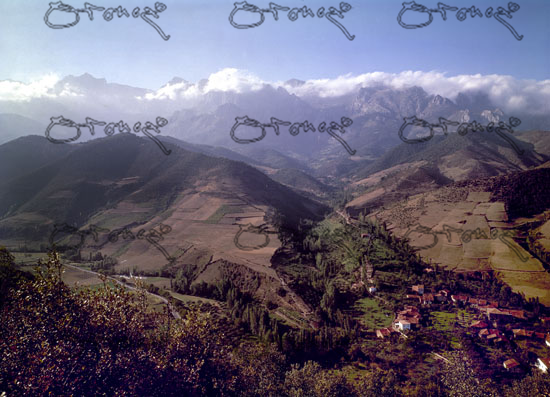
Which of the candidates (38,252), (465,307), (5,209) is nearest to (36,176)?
(5,209)

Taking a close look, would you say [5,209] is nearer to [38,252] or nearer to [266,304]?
[38,252]

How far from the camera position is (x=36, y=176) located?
5659cm

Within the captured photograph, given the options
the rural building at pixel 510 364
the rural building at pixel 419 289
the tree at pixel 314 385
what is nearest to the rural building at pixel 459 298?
the rural building at pixel 419 289

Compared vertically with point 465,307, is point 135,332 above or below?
above

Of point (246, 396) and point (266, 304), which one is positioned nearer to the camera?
point (246, 396)

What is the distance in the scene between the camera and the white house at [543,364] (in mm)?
13952

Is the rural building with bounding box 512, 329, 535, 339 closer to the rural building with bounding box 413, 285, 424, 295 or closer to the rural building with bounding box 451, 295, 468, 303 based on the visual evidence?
the rural building with bounding box 451, 295, 468, 303

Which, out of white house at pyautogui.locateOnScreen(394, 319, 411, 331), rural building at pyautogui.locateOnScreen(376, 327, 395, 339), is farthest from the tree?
white house at pyautogui.locateOnScreen(394, 319, 411, 331)

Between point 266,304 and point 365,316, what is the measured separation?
26.4ft

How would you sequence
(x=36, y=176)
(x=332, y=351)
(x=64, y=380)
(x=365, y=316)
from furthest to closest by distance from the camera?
1. (x=36, y=176)
2. (x=365, y=316)
3. (x=332, y=351)
4. (x=64, y=380)

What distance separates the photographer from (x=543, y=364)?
14062 millimetres

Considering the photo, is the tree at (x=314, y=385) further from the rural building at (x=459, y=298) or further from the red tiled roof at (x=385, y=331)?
the rural building at (x=459, y=298)

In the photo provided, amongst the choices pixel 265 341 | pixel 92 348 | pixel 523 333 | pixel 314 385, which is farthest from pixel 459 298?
pixel 92 348

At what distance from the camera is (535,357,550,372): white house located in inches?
549
